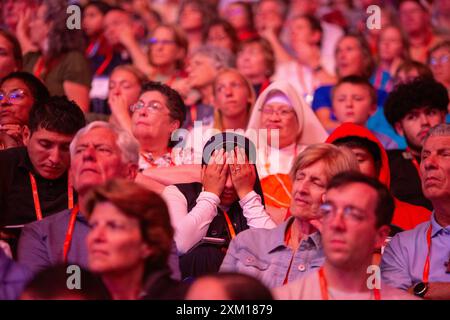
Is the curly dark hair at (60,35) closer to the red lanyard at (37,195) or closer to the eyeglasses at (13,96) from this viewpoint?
the eyeglasses at (13,96)

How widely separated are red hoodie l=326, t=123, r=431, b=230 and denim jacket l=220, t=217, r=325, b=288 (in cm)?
88

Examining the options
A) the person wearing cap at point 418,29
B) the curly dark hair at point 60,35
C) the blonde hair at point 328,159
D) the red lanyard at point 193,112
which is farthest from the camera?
the person wearing cap at point 418,29

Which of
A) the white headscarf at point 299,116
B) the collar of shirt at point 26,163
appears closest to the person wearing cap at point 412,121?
the white headscarf at point 299,116

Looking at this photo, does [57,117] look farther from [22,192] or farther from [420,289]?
[420,289]

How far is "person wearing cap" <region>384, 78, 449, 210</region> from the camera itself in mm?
5297

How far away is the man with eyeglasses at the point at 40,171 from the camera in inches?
178

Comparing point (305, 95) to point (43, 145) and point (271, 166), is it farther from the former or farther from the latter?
point (43, 145)

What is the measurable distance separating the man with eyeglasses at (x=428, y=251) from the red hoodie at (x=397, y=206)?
14.5 inches

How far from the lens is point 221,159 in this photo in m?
4.55

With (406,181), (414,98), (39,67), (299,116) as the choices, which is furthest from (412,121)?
(39,67)

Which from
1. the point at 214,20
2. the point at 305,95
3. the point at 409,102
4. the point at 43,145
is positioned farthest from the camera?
the point at 214,20
